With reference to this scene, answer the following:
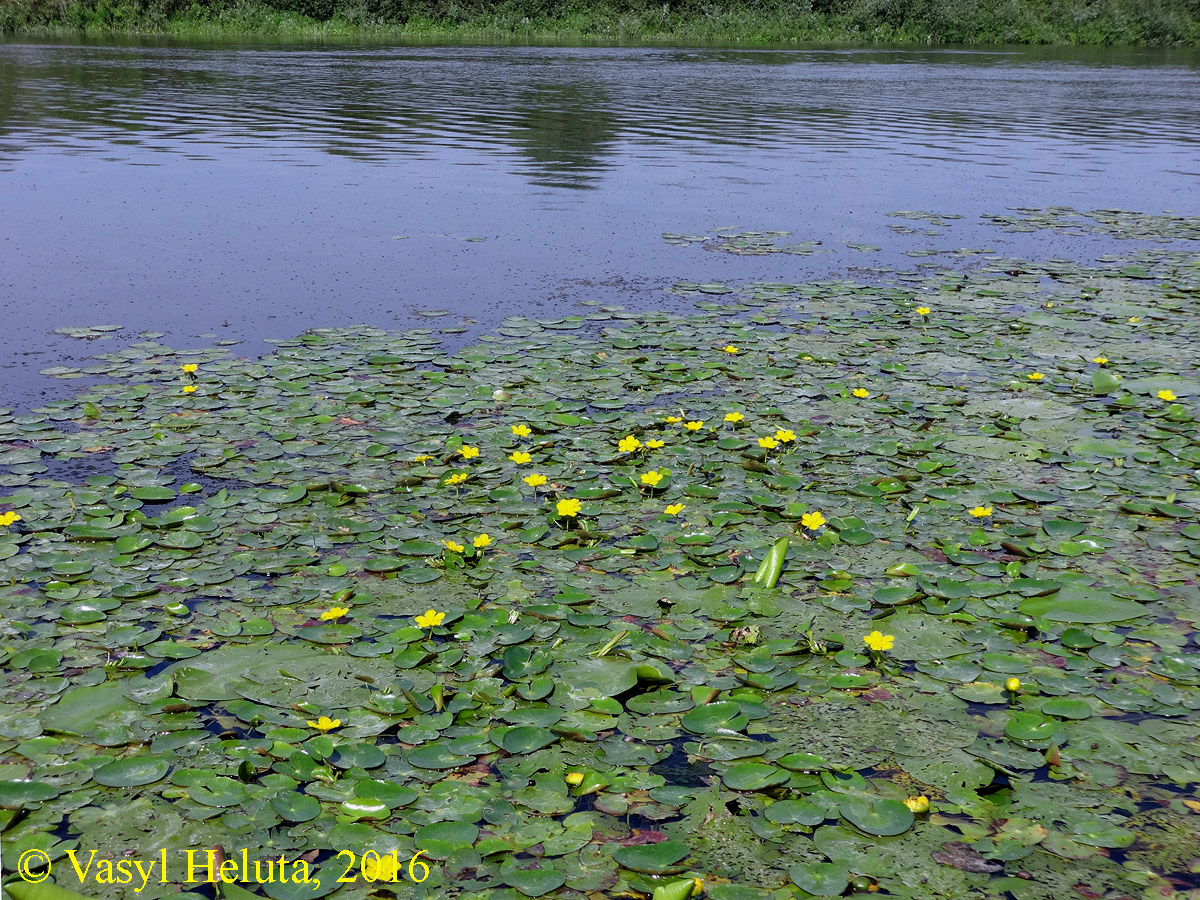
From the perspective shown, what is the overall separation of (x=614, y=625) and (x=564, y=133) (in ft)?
38.3

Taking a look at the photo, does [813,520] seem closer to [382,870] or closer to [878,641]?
[878,641]

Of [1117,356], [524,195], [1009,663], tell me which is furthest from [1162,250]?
[1009,663]

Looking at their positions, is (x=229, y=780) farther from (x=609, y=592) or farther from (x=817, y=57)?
(x=817, y=57)

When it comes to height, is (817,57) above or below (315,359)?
above

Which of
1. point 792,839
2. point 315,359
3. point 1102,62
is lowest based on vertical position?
point 792,839

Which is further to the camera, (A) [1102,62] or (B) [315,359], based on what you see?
Result: (A) [1102,62]

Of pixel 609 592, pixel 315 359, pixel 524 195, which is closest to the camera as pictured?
pixel 609 592

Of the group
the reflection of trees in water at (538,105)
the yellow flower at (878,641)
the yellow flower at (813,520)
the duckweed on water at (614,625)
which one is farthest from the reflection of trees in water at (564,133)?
the yellow flower at (878,641)

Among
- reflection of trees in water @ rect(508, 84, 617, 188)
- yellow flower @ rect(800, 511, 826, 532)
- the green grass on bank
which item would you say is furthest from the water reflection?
the green grass on bank


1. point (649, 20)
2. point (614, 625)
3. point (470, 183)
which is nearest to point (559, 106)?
point (470, 183)

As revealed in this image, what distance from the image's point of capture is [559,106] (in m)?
15.9

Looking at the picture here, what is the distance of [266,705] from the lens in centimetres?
227

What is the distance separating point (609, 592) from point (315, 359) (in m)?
2.38

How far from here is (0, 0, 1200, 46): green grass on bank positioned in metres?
35.2
